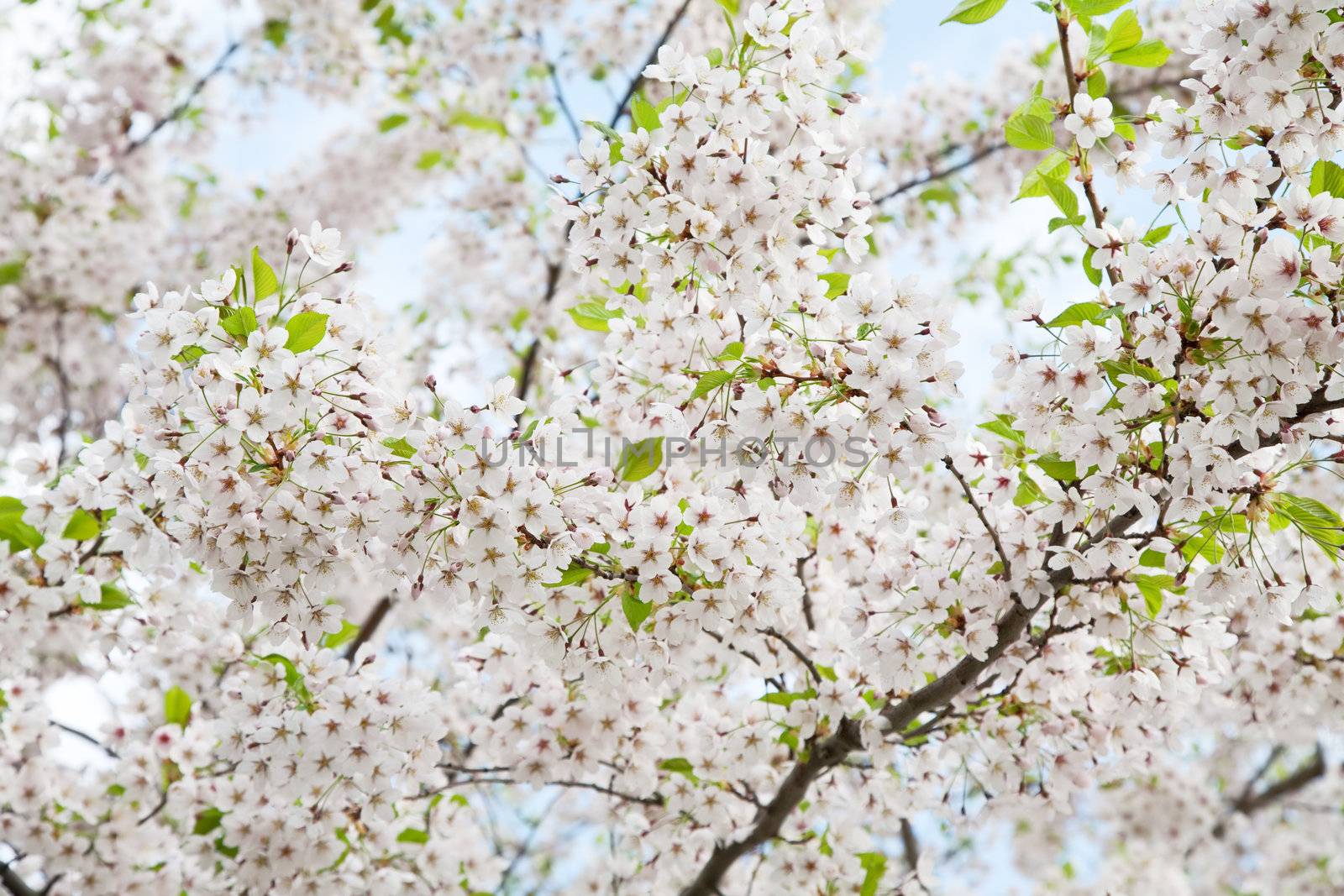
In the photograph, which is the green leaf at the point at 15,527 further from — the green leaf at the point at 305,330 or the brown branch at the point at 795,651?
the brown branch at the point at 795,651

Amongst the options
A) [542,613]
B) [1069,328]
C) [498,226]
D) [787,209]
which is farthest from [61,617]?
[498,226]

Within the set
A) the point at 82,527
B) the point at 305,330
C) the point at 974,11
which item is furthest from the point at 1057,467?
the point at 82,527

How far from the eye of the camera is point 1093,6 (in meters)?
2.79

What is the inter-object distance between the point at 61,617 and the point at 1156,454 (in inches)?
149

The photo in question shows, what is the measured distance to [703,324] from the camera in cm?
316

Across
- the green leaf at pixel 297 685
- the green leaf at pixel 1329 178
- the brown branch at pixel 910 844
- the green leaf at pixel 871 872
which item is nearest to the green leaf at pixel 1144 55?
the green leaf at pixel 1329 178

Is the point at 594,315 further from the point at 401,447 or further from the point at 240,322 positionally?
the point at 240,322

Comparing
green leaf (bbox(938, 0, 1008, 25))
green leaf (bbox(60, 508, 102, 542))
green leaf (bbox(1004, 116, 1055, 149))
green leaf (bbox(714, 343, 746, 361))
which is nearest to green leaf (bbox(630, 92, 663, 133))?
green leaf (bbox(714, 343, 746, 361))

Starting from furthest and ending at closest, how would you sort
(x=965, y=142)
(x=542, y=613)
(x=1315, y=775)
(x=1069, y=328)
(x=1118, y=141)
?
(x=1315, y=775), (x=965, y=142), (x=1118, y=141), (x=542, y=613), (x=1069, y=328)

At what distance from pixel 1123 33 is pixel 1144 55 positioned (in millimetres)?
100

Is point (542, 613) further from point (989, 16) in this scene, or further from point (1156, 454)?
point (989, 16)

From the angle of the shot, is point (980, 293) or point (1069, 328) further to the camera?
point (980, 293)

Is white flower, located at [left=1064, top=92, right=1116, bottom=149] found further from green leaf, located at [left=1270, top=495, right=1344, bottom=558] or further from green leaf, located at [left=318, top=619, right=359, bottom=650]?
green leaf, located at [left=318, top=619, right=359, bottom=650]

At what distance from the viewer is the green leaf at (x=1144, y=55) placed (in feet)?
9.68
